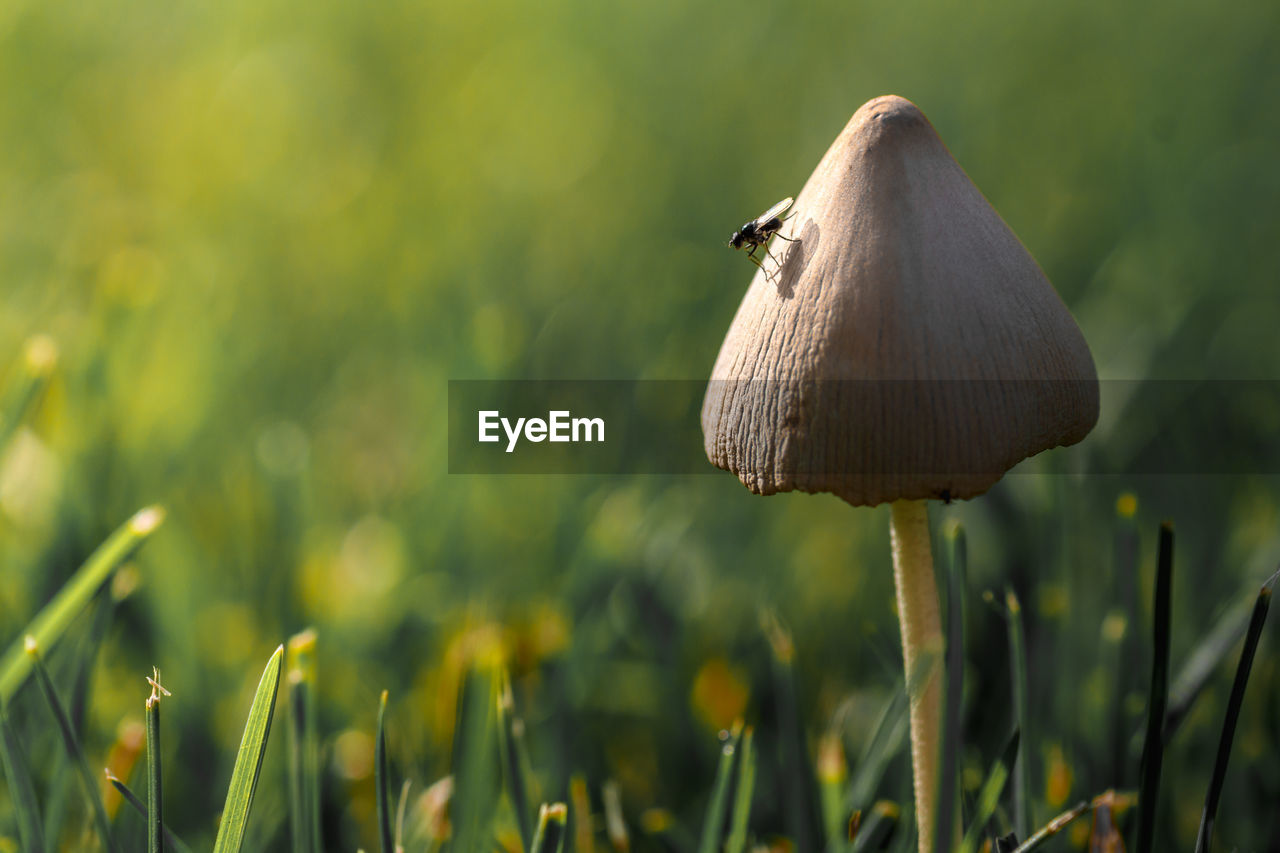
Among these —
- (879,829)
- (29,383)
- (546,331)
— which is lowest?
(879,829)

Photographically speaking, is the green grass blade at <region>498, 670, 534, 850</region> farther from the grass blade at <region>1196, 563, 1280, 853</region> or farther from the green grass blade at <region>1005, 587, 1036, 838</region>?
the grass blade at <region>1196, 563, 1280, 853</region>

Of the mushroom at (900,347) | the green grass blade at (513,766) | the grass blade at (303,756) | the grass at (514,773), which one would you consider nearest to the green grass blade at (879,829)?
the grass at (514,773)

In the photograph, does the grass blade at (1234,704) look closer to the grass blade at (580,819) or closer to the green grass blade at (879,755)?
the green grass blade at (879,755)

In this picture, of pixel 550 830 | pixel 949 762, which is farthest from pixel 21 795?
pixel 949 762

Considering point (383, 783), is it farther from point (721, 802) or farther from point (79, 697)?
point (79, 697)

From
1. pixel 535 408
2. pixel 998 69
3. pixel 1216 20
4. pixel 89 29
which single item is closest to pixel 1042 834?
pixel 535 408

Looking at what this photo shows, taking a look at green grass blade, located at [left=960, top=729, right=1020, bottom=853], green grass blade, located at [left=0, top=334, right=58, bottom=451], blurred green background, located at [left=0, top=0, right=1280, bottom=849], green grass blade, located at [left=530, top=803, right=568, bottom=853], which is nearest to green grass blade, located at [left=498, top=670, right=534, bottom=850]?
green grass blade, located at [left=530, top=803, right=568, bottom=853]

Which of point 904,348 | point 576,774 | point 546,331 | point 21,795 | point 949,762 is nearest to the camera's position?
point 904,348
